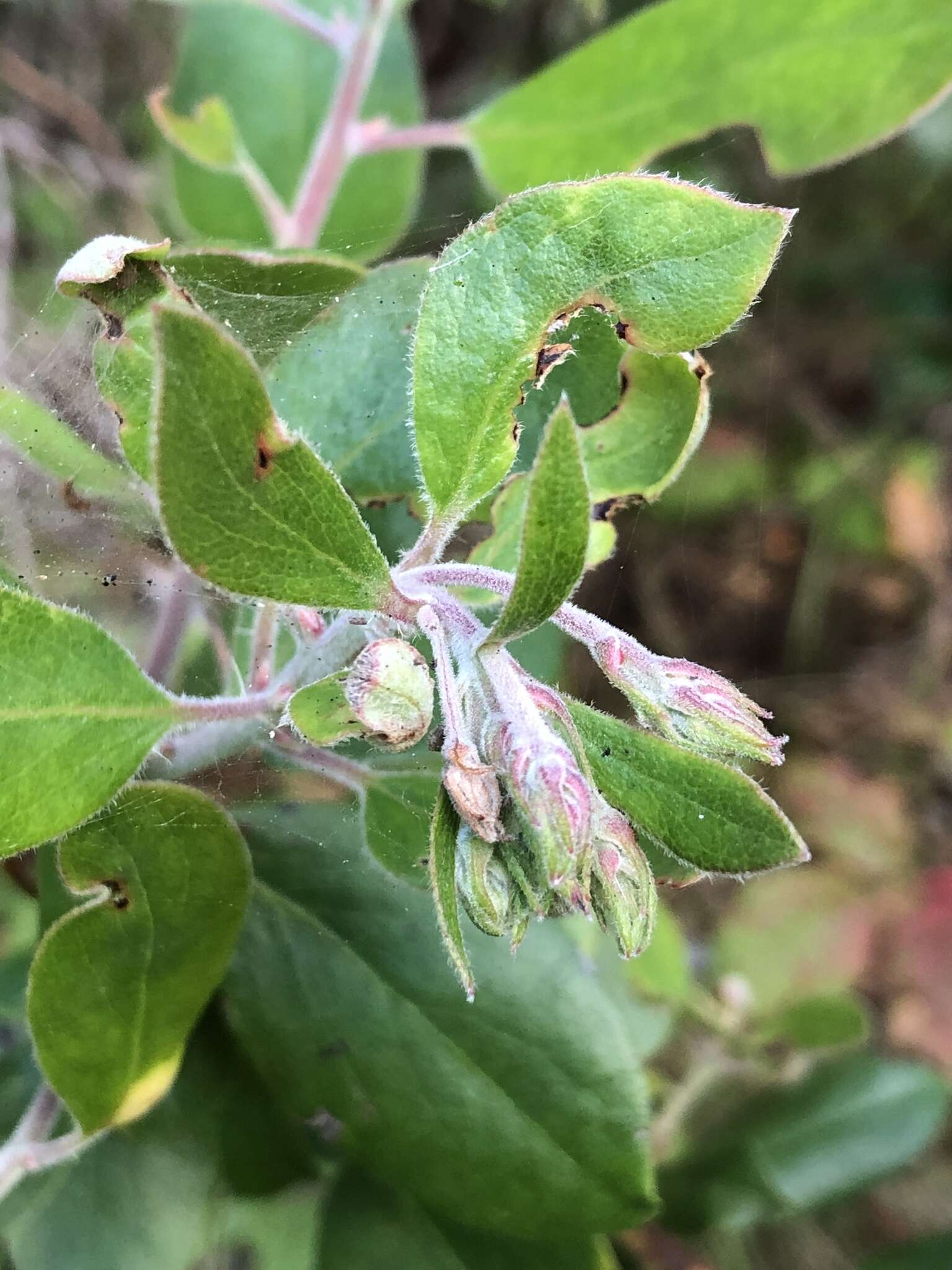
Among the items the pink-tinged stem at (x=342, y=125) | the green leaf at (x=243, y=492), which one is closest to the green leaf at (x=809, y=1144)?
the green leaf at (x=243, y=492)

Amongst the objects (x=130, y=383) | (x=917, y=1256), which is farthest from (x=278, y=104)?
(x=917, y=1256)

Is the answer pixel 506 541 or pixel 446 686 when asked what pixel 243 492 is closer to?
pixel 446 686

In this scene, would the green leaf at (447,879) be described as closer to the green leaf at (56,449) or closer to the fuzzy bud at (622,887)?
the fuzzy bud at (622,887)

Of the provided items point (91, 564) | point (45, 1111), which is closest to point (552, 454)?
point (91, 564)

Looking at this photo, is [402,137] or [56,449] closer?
[56,449]

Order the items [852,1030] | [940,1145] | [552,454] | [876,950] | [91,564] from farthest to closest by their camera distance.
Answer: [876,950], [940,1145], [852,1030], [91,564], [552,454]

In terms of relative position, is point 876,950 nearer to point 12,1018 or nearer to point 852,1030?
point 852,1030
